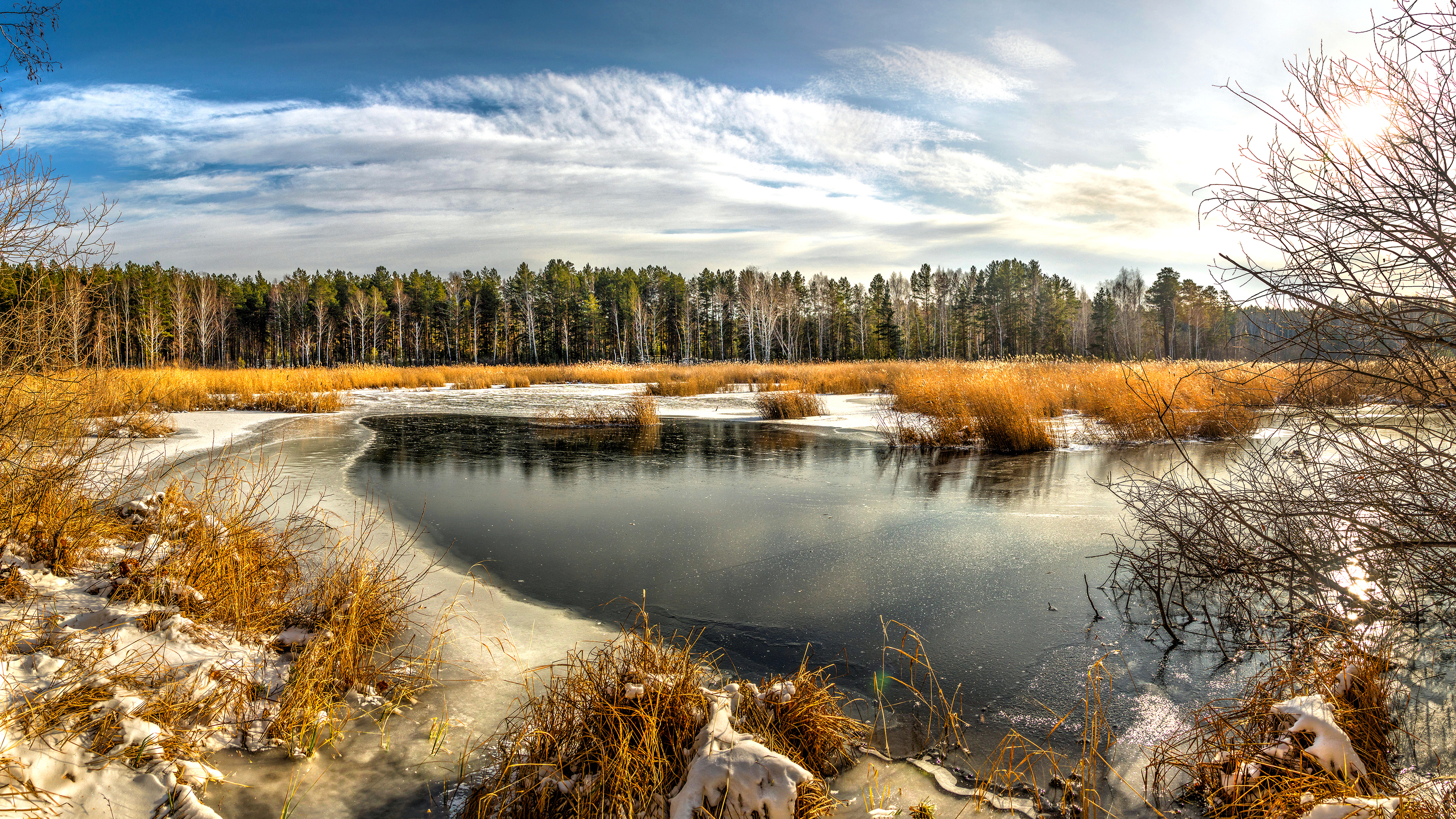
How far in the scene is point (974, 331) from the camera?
68688mm

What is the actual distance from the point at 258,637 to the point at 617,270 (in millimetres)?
77510

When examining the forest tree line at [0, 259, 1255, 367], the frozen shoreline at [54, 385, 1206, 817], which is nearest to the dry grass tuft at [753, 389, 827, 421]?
the frozen shoreline at [54, 385, 1206, 817]

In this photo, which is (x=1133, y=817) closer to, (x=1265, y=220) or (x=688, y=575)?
(x=1265, y=220)

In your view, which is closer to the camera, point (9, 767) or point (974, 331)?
point (9, 767)

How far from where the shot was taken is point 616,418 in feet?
55.4

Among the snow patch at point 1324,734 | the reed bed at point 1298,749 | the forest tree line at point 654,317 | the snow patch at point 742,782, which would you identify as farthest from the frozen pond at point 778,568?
the forest tree line at point 654,317

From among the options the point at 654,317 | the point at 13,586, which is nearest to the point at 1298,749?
the point at 13,586

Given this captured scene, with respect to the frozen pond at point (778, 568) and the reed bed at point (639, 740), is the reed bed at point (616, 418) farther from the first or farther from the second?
the reed bed at point (639, 740)

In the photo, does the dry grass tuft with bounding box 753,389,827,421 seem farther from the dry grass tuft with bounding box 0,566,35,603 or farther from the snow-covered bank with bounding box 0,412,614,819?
the dry grass tuft with bounding box 0,566,35,603

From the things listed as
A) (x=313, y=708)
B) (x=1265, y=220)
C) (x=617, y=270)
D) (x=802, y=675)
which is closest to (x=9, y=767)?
(x=313, y=708)

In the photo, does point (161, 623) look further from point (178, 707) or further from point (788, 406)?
point (788, 406)

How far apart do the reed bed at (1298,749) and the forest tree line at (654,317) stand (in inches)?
1998

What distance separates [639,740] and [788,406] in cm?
1556

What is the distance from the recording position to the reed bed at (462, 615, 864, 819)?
252 centimetres
